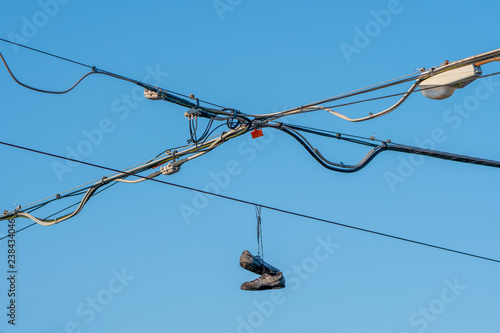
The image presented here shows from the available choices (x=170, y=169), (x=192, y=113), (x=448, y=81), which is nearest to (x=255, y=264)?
(x=170, y=169)

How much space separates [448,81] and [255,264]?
136 inches

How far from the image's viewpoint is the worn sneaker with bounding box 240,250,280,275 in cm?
1234

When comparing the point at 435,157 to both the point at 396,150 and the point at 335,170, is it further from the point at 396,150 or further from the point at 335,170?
the point at 335,170

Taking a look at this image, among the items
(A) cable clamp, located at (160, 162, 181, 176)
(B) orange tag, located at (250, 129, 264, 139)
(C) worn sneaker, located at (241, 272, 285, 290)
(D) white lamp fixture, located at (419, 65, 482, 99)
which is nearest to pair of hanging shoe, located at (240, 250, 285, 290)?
(C) worn sneaker, located at (241, 272, 285, 290)

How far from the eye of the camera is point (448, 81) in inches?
443

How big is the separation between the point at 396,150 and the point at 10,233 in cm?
598

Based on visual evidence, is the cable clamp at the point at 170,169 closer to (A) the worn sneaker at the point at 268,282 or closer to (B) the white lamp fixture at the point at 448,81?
(A) the worn sneaker at the point at 268,282

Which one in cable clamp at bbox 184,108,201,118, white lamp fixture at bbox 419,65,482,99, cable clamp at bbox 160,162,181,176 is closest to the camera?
white lamp fixture at bbox 419,65,482,99

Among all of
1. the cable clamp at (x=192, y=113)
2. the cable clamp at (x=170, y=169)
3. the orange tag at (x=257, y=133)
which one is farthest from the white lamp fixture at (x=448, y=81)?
the cable clamp at (x=170, y=169)

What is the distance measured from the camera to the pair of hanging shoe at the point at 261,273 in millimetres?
12359

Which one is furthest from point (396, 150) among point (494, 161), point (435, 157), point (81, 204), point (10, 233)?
point (10, 233)

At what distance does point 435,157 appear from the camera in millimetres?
13195

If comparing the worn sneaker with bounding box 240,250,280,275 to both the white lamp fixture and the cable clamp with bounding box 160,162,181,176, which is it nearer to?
the cable clamp with bounding box 160,162,181,176

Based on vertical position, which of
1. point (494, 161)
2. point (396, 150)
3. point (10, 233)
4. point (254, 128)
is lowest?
point (494, 161)
